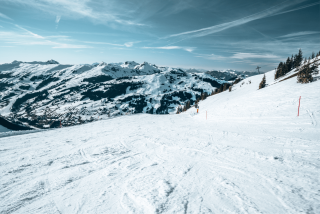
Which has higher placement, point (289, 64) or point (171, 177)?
point (289, 64)

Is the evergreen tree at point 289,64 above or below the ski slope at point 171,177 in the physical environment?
above

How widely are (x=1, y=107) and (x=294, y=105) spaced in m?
316

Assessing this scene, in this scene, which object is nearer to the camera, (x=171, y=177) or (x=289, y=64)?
A: (x=171, y=177)

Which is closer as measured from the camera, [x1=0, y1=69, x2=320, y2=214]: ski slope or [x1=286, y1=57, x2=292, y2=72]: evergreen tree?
[x1=0, y1=69, x2=320, y2=214]: ski slope

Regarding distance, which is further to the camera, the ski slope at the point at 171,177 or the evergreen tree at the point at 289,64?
the evergreen tree at the point at 289,64

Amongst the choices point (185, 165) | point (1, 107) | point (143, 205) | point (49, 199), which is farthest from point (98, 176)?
point (1, 107)

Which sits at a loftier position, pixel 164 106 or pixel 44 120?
pixel 164 106

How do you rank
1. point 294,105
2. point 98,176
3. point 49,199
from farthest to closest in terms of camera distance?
point 294,105 < point 98,176 < point 49,199

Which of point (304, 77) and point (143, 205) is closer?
point (143, 205)

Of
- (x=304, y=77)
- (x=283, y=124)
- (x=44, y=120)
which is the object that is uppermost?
(x=304, y=77)

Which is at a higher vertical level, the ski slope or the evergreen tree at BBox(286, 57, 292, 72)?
the evergreen tree at BBox(286, 57, 292, 72)

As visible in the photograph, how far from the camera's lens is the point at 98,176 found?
510 centimetres

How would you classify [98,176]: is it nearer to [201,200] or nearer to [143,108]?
[201,200]

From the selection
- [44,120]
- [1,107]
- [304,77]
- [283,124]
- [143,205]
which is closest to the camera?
[143,205]
